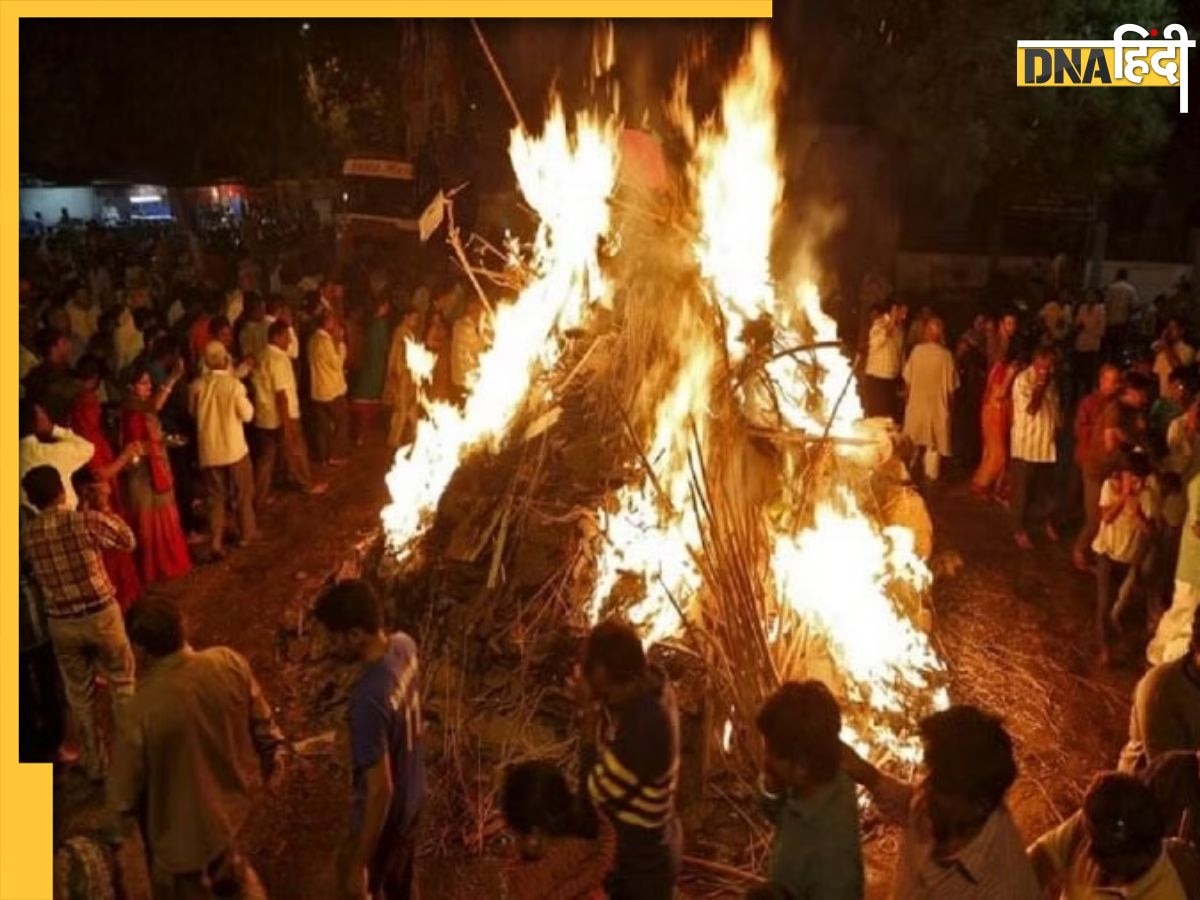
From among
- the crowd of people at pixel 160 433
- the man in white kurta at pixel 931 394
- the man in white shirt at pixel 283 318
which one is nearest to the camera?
the crowd of people at pixel 160 433

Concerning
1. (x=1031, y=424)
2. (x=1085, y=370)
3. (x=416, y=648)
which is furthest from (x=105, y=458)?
(x=1085, y=370)

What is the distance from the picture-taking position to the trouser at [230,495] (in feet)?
33.1

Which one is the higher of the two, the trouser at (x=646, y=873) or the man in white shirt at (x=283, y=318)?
the man in white shirt at (x=283, y=318)

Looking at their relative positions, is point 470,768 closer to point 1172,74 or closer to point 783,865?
point 783,865

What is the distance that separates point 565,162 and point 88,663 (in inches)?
180

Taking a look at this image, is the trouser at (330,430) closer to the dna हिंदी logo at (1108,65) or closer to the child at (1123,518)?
the child at (1123,518)

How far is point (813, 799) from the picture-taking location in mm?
3586

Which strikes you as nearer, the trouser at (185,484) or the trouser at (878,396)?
the trouser at (185,484)

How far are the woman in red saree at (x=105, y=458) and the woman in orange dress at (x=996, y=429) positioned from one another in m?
7.85

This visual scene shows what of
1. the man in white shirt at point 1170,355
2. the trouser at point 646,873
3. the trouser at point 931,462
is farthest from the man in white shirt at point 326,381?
the trouser at point 646,873

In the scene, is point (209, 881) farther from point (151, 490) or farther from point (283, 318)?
point (283, 318)

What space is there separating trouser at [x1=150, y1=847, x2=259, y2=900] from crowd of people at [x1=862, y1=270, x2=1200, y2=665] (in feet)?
18.6

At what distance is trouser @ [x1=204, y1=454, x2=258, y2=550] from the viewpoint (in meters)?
10.1

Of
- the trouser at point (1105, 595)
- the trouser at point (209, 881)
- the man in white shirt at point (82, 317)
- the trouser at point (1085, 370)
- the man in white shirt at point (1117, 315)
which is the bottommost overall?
the trouser at point (209, 881)
